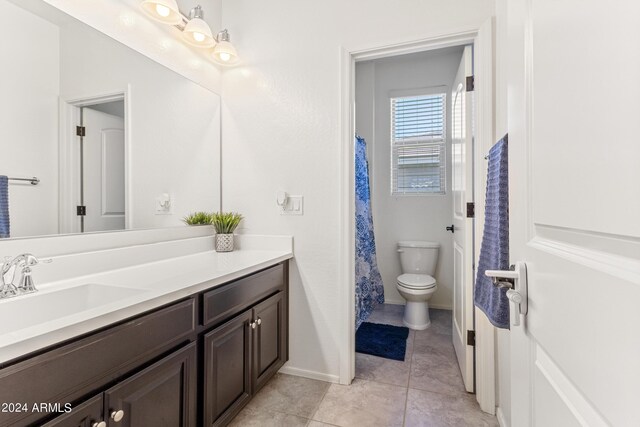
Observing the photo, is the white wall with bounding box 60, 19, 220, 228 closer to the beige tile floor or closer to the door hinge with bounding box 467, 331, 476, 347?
the beige tile floor

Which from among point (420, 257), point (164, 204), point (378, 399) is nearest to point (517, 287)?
point (378, 399)

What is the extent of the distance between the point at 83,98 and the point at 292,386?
1.87 m

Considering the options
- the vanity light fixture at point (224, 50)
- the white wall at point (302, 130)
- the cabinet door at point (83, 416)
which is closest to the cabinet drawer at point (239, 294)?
the white wall at point (302, 130)

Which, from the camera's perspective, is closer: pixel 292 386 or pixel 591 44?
pixel 591 44

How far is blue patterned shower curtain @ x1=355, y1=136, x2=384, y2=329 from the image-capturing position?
8.77 feet

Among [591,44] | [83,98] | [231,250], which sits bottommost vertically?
[231,250]

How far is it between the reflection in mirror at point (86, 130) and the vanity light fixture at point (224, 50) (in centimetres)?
25

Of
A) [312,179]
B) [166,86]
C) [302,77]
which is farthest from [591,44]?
[166,86]

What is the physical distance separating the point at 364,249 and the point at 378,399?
121 cm

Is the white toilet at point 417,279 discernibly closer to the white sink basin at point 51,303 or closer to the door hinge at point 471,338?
the door hinge at point 471,338

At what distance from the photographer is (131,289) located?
1148 millimetres

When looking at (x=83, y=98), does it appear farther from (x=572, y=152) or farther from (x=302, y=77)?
(x=572, y=152)

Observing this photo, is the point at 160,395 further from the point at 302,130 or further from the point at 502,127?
the point at 502,127

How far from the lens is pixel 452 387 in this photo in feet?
6.32
